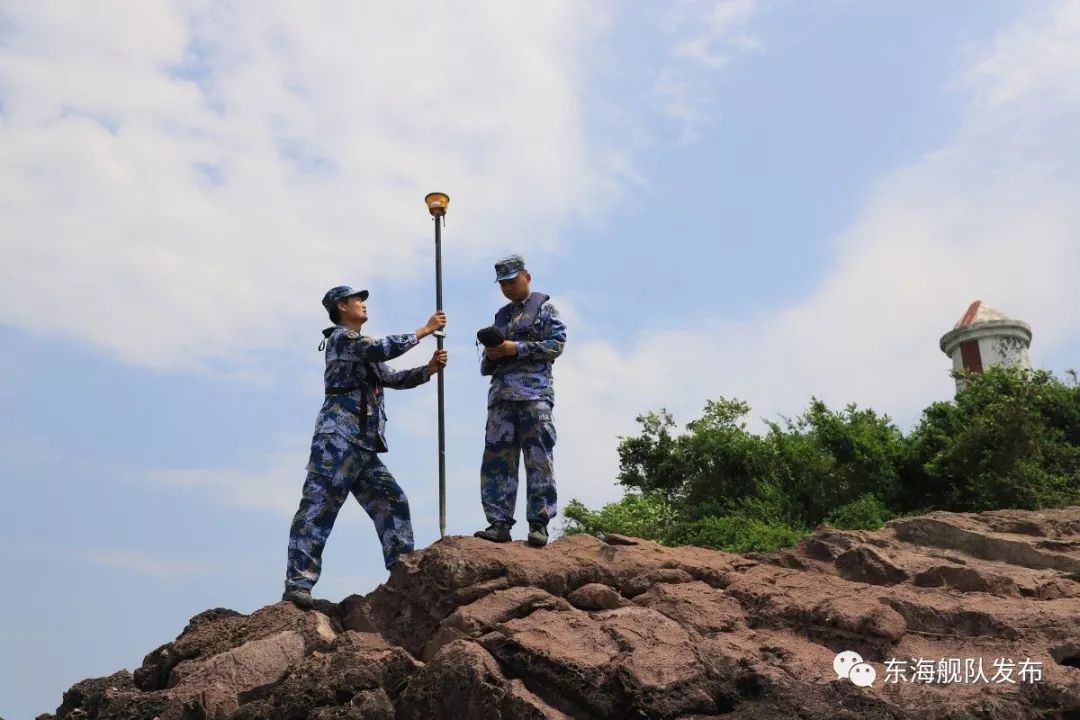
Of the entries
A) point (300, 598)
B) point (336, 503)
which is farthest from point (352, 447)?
point (300, 598)


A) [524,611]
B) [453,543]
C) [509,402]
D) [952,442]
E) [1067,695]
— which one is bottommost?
[1067,695]

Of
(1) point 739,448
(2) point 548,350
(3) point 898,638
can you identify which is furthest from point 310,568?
(1) point 739,448

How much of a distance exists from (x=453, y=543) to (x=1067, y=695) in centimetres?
370

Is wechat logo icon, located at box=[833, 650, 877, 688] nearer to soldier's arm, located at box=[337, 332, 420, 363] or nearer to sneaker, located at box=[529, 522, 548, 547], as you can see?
sneaker, located at box=[529, 522, 548, 547]

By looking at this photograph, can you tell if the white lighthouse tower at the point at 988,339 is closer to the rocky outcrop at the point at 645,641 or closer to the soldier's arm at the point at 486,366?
the rocky outcrop at the point at 645,641

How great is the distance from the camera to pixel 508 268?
7863 mm

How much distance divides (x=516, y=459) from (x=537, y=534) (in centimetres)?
59

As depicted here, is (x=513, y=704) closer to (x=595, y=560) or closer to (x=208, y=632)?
(x=595, y=560)

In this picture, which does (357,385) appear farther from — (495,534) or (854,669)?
(854,669)

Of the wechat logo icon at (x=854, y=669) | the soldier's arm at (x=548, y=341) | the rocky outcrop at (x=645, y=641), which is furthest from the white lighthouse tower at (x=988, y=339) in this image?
the wechat logo icon at (x=854, y=669)

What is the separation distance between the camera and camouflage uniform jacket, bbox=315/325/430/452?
7.50 metres

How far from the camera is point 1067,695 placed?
18.1ft

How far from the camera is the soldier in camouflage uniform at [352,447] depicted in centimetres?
734

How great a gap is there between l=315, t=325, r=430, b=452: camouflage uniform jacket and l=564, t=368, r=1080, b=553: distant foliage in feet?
25.4
